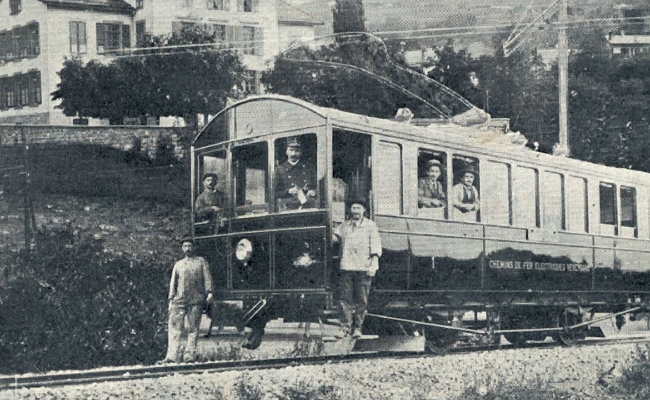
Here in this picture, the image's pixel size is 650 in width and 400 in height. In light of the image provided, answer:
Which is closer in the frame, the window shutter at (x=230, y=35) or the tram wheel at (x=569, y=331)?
the window shutter at (x=230, y=35)

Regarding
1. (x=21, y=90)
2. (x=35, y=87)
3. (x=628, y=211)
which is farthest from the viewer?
(x=628, y=211)

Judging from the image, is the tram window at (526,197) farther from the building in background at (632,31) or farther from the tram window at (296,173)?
the tram window at (296,173)

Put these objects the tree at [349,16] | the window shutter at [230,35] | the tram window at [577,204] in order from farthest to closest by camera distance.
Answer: the tram window at [577,204]
the tree at [349,16]
the window shutter at [230,35]

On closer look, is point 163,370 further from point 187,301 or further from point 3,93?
point 3,93

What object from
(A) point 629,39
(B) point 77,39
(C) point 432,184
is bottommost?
(C) point 432,184

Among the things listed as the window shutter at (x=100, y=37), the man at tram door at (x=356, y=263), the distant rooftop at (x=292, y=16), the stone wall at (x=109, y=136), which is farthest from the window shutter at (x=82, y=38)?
the man at tram door at (x=356, y=263)

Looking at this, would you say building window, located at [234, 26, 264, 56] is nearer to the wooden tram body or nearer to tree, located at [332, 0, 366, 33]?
the wooden tram body

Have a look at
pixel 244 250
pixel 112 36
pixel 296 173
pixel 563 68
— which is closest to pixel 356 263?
pixel 296 173

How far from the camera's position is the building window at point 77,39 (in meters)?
7.85

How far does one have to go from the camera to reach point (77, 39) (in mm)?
7902

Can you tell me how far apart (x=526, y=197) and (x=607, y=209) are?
1.70 metres

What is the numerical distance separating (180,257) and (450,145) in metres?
2.78

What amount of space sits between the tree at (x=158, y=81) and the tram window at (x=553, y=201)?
12.1ft

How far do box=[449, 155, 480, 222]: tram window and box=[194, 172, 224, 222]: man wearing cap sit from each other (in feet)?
7.26
